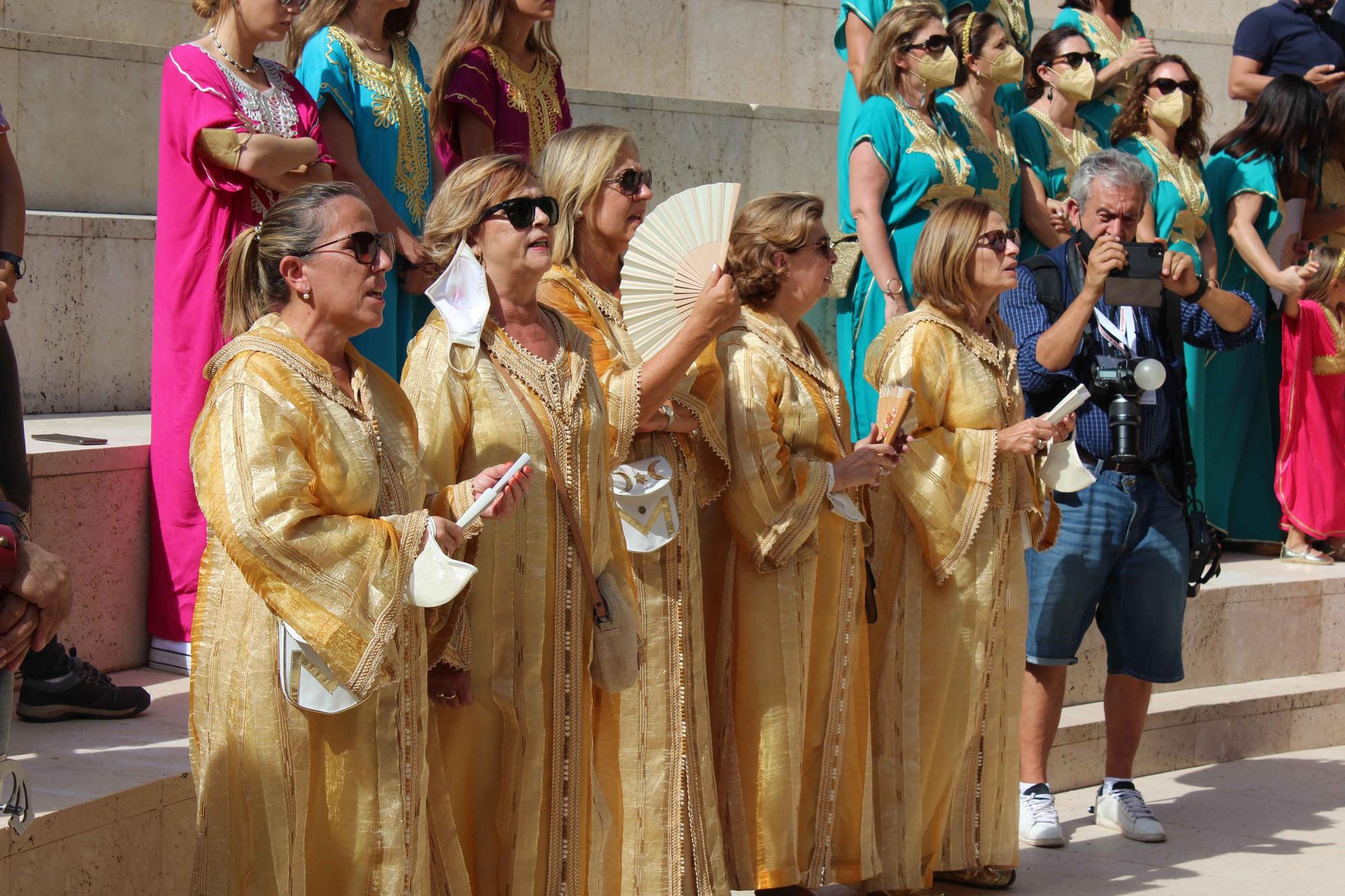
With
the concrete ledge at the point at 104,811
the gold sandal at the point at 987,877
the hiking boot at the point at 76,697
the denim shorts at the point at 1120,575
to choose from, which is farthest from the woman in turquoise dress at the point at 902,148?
the concrete ledge at the point at 104,811

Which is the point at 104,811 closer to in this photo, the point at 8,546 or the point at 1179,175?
the point at 8,546

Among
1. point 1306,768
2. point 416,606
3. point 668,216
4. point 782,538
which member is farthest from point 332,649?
point 1306,768

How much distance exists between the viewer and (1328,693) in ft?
23.2

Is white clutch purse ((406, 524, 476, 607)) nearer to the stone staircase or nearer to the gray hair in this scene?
the stone staircase

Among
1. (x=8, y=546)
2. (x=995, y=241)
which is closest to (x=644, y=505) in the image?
(x=995, y=241)

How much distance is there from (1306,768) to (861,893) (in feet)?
8.75

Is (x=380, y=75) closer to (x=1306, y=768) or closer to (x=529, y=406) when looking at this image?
(x=529, y=406)

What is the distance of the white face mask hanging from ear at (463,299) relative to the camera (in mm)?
3580

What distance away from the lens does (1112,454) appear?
5242mm

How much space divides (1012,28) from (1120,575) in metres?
2.96

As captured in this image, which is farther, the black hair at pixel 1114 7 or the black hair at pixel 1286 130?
the black hair at pixel 1114 7

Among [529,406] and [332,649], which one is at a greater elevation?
[529,406]

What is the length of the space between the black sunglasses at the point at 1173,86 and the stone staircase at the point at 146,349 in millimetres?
1689

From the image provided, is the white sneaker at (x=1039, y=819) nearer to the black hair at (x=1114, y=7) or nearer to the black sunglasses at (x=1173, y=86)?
the black sunglasses at (x=1173, y=86)
